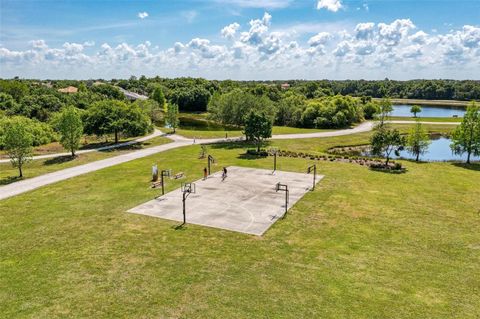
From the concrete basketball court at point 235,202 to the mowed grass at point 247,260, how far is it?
41.4 inches

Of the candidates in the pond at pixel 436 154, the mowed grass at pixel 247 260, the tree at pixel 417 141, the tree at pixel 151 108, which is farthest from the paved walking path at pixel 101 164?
the tree at pixel 417 141

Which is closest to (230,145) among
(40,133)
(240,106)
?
(240,106)

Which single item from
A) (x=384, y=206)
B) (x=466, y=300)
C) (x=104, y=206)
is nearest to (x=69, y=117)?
(x=104, y=206)

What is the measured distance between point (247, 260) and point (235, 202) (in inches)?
323

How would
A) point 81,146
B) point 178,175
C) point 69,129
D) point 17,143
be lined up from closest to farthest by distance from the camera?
1. point 17,143
2. point 178,175
3. point 69,129
4. point 81,146

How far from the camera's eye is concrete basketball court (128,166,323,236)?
872 inches

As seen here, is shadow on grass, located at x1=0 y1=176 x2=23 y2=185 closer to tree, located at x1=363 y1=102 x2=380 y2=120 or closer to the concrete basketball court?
the concrete basketball court

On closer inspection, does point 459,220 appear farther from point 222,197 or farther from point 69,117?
point 69,117

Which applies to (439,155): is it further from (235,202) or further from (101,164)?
(101,164)

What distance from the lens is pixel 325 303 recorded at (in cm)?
1395

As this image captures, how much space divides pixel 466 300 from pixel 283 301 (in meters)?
7.44

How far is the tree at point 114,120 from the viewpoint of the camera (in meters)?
47.8

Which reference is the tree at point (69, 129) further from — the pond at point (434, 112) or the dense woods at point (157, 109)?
the pond at point (434, 112)

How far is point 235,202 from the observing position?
83.2ft
